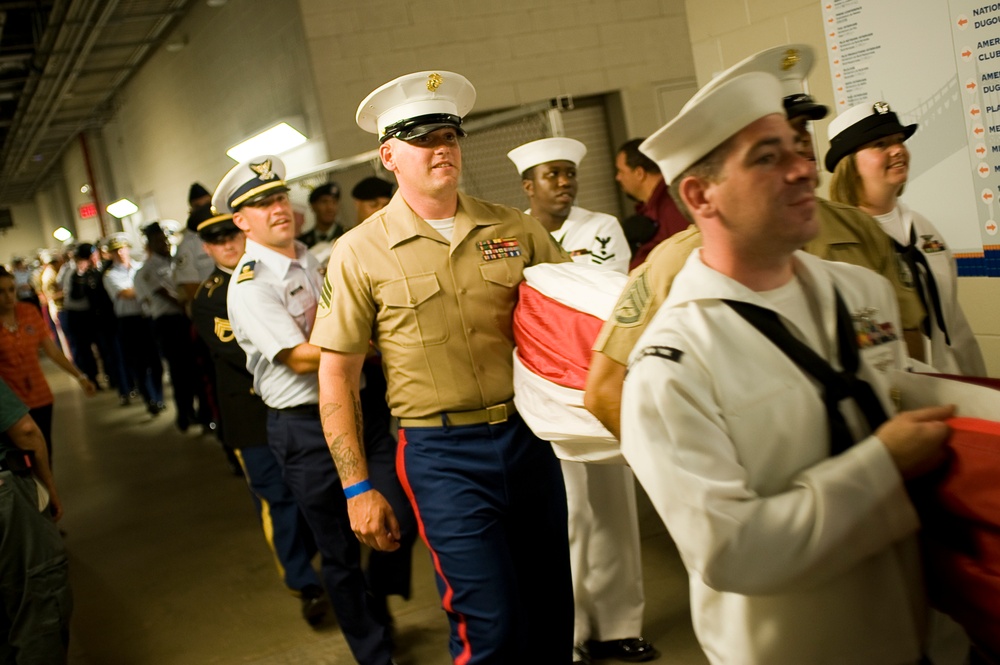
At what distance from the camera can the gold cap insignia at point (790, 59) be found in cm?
207

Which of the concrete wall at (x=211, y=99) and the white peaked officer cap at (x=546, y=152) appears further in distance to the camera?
the concrete wall at (x=211, y=99)

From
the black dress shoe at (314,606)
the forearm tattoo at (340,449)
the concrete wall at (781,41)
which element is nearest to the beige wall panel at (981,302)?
the concrete wall at (781,41)

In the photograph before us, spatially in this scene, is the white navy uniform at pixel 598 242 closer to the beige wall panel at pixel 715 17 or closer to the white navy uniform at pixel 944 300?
the beige wall panel at pixel 715 17

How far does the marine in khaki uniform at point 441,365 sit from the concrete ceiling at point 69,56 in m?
8.37

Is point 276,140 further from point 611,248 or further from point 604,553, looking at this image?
point 604,553

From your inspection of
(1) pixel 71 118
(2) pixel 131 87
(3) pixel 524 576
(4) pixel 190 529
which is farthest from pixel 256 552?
(1) pixel 71 118

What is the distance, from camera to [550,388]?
2.23 m

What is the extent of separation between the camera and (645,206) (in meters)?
4.80

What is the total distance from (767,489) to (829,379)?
197 millimetres

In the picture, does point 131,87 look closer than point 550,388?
No

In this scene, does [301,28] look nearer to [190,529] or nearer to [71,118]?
[190,529]

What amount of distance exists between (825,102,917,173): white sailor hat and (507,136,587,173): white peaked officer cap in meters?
1.53

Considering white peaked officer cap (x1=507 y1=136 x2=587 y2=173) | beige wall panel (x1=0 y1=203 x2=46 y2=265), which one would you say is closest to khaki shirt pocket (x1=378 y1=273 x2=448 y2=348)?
white peaked officer cap (x1=507 y1=136 x2=587 y2=173)

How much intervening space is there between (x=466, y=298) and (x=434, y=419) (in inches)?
14.1
